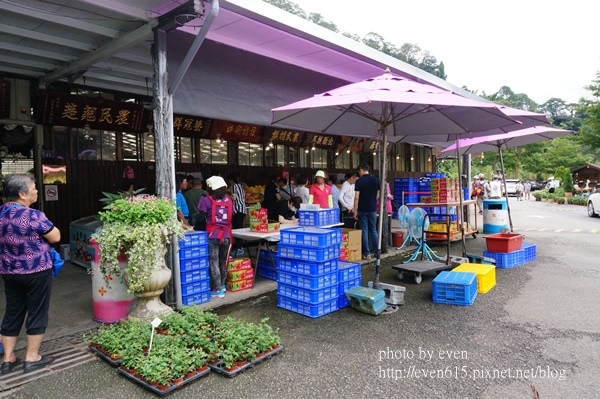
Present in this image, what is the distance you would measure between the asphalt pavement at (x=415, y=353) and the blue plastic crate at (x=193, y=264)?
0.64 meters

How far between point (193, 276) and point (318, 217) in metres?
2.24

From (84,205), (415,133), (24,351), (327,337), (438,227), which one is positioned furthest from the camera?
(438,227)

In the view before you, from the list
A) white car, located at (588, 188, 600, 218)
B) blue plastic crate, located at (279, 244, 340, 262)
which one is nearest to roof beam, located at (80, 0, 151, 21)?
blue plastic crate, located at (279, 244, 340, 262)

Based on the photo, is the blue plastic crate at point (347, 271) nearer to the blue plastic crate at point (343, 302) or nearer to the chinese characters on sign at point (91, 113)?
the blue plastic crate at point (343, 302)

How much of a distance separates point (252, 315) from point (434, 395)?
103 inches

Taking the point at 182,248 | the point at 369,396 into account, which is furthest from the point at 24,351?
the point at 369,396

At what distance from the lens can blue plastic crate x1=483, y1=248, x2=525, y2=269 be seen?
24.7ft

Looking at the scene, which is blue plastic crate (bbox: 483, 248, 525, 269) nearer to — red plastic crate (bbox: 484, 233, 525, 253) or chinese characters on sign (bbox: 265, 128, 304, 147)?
red plastic crate (bbox: 484, 233, 525, 253)

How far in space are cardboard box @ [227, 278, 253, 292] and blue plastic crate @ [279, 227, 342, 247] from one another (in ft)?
3.95

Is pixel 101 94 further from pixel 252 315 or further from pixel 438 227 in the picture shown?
pixel 438 227

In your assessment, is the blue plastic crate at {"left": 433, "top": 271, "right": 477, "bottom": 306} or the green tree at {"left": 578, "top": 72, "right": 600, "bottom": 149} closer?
the blue plastic crate at {"left": 433, "top": 271, "right": 477, "bottom": 306}

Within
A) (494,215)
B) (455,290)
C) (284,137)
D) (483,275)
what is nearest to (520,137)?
(494,215)

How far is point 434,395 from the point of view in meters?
3.19

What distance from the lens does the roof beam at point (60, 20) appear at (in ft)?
15.4
